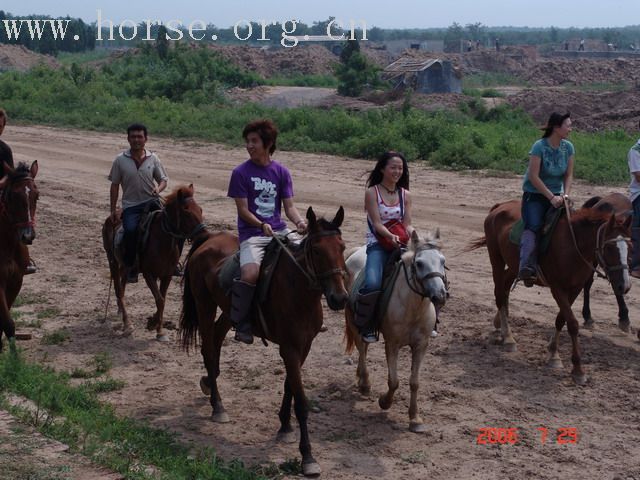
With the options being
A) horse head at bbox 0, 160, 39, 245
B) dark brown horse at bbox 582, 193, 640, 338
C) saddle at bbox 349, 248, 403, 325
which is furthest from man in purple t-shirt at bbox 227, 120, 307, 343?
dark brown horse at bbox 582, 193, 640, 338

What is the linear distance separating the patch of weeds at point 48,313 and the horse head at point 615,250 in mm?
6591

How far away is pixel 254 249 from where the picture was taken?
822cm

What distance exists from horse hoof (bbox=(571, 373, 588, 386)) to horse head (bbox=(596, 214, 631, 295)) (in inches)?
35.2

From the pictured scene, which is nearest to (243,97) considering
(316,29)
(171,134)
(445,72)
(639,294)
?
(445,72)

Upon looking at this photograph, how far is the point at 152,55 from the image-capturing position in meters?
55.6

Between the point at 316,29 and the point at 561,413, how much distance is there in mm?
155903

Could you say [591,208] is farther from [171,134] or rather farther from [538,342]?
[171,134]

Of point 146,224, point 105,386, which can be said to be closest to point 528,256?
point 146,224

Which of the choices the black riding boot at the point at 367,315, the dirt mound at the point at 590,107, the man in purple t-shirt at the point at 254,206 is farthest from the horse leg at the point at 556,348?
the dirt mound at the point at 590,107

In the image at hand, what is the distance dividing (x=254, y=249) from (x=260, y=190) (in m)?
0.50

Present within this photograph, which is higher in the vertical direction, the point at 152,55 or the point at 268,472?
the point at 152,55

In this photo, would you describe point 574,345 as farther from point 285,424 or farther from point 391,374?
point 285,424

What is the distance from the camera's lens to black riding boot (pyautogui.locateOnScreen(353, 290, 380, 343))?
855cm
